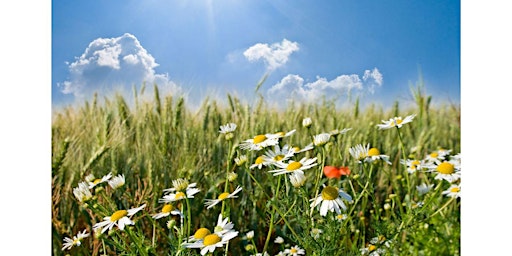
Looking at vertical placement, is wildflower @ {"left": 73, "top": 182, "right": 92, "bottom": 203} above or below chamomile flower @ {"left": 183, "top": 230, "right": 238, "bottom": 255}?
above

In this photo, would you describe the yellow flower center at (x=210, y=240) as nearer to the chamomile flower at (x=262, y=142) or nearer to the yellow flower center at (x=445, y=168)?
the chamomile flower at (x=262, y=142)

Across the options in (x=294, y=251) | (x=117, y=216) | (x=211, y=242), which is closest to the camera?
(x=211, y=242)

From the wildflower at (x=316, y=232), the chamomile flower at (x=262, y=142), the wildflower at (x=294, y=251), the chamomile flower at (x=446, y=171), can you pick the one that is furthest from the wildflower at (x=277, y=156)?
the chamomile flower at (x=446, y=171)

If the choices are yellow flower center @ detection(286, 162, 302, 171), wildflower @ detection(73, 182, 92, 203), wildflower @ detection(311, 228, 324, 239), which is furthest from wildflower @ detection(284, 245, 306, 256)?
wildflower @ detection(73, 182, 92, 203)

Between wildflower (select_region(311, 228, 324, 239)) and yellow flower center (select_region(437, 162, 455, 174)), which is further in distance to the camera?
yellow flower center (select_region(437, 162, 455, 174))

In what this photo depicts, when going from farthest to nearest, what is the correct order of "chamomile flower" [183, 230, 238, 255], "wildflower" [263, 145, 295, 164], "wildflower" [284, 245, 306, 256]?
"wildflower" [284, 245, 306, 256] → "wildflower" [263, 145, 295, 164] → "chamomile flower" [183, 230, 238, 255]

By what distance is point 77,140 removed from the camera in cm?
144

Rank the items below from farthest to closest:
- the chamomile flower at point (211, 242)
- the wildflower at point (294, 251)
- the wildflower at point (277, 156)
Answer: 1. the wildflower at point (294, 251)
2. the wildflower at point (277, 156)
3. the chamomile flower at point (211, 242)

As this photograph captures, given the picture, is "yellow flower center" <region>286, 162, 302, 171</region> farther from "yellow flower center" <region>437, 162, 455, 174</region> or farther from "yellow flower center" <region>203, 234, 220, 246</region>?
"yellow flower center" <region>437, 162, 455, 174</region>

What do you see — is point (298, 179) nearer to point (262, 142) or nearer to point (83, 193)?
point (262, 142)

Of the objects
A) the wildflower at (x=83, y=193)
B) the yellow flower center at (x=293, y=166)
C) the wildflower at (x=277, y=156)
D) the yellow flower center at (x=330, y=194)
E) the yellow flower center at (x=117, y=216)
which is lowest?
the yellow flower center at (x=117, y=216)

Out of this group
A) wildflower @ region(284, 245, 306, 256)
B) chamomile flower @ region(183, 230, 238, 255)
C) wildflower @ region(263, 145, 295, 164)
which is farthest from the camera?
wildflower @ region(284, 245, 306, 256)

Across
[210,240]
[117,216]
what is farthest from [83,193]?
[210,240]
